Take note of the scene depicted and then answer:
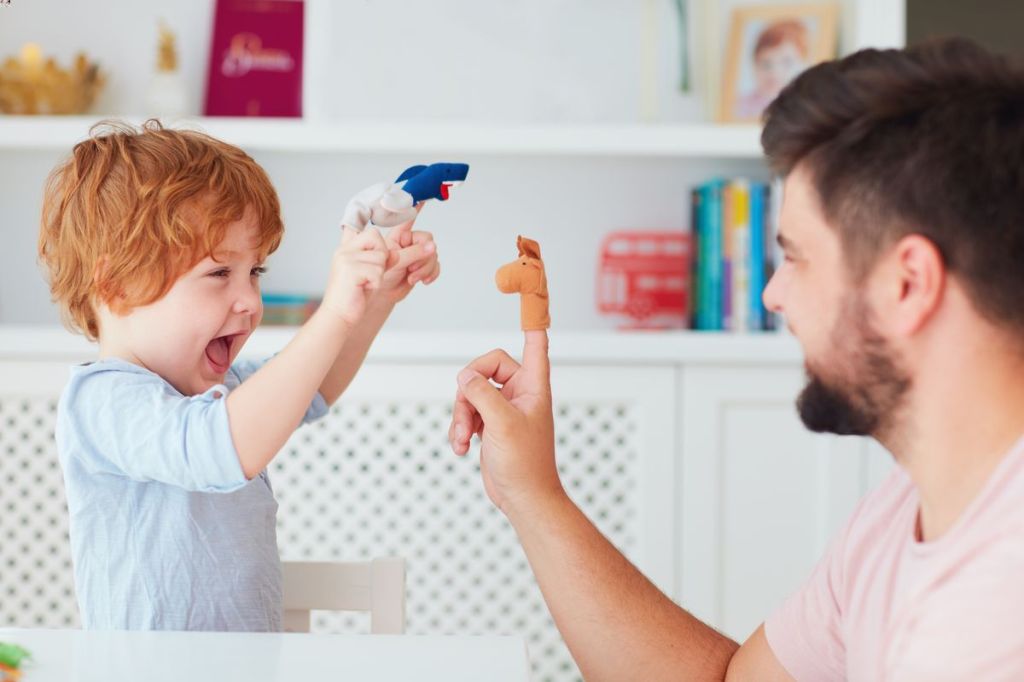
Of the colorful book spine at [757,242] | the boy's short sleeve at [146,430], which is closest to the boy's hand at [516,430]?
the boy's short sleeve at [146,430]

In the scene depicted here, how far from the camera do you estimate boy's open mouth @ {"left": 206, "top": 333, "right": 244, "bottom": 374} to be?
1.30 m

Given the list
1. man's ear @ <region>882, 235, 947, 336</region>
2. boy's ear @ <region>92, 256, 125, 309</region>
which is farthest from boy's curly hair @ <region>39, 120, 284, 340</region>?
man's ear @ <region>882, 235, 947, 336</region>

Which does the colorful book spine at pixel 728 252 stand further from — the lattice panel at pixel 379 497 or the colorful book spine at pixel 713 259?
the lattice panel at pixel 379 497

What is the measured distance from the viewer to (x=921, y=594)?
88cm

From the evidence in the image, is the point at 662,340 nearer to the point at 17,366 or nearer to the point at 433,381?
the point at 433,381

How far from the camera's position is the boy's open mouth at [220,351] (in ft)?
4.26

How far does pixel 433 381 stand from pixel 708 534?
62 centimetres

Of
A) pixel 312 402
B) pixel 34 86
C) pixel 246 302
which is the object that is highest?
pixel 34 86

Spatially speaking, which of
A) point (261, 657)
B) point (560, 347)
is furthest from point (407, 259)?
point (560, 347)

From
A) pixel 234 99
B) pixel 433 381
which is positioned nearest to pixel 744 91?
pixel 433 381

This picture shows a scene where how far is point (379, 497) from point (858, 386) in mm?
1544

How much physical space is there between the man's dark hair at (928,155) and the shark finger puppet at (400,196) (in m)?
0.38

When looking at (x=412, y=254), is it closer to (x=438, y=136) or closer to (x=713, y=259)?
(x=438, y=136)

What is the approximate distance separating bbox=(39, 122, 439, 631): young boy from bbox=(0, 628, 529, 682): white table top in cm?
19
